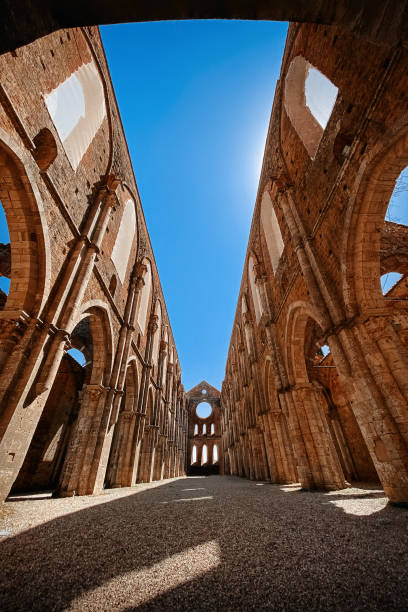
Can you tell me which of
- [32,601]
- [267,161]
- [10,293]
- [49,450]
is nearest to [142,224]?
[267,161]

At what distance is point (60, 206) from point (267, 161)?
31.8 ft

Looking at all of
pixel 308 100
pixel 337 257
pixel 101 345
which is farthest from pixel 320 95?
pixel 101 345

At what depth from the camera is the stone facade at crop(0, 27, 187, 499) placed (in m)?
4.93

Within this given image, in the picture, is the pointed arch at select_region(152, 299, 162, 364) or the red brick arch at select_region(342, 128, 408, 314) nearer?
the red brick arch at select_region(342, 128, 408, 314)

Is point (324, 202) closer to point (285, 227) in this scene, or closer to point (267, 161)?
point (285, 227)

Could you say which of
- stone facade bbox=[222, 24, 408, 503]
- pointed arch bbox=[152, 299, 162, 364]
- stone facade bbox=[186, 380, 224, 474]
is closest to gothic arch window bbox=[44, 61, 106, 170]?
stone facade bbox=[222, 24, 408, 503]

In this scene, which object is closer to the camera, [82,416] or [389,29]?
[389,29]

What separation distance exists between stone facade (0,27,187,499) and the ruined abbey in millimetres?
45

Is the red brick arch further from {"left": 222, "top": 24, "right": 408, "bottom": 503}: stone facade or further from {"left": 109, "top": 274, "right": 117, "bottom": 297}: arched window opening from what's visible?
{"left": 109, "top": 274, "right": 117, "bottom": 297}: arched window opening

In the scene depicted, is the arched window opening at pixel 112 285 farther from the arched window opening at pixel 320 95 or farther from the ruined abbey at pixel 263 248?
the arched window opening at pixel 320 95

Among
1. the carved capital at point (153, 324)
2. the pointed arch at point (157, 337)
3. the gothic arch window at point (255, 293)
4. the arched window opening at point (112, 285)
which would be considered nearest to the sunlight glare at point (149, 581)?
the arched window opening at point (112, 285)

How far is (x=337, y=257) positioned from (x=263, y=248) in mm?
6715

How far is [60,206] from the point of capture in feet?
21.1

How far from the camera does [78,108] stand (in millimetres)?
7723
